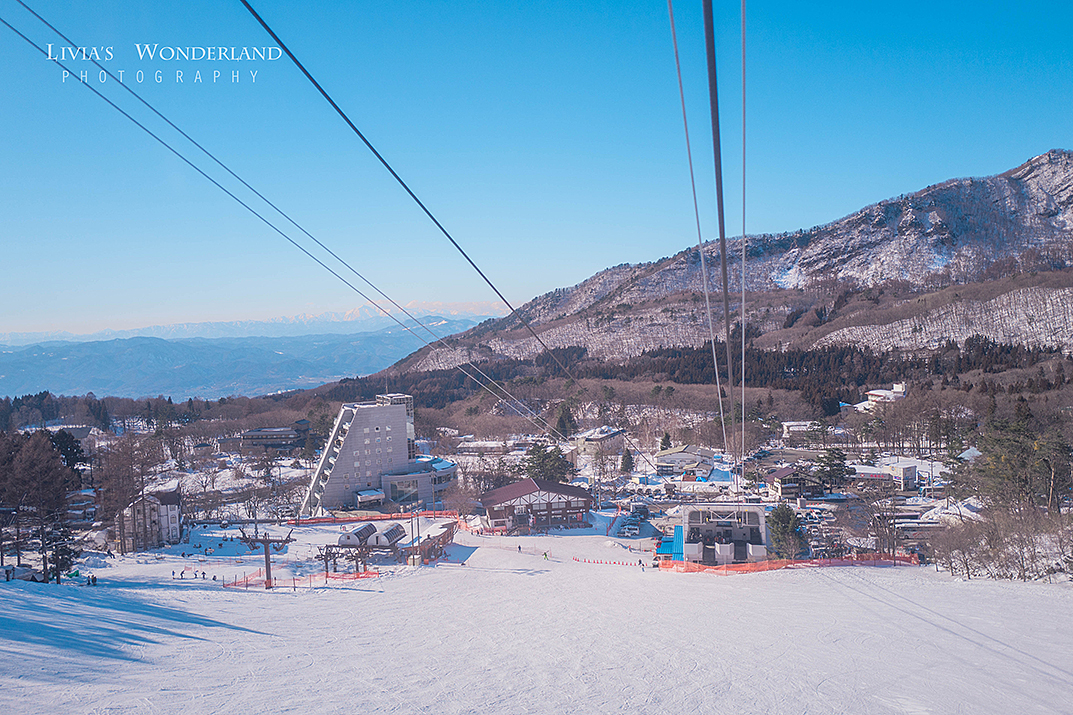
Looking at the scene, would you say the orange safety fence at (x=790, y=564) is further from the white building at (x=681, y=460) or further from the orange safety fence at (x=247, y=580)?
the white building at (x=681, y=460)

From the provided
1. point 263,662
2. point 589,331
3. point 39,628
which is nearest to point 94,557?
point 39,628

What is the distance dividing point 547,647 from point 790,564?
866 cm

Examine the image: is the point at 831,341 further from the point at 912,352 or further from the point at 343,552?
the point at 343,552

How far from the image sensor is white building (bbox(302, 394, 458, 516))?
24.5 meters

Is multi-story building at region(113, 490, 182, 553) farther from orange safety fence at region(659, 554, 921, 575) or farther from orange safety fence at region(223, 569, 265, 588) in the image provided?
orange safety fence at region(659, 554, 921, 575)

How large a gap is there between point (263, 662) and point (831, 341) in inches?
2762

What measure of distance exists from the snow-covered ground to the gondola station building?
7921mm

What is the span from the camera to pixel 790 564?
42.2 feet

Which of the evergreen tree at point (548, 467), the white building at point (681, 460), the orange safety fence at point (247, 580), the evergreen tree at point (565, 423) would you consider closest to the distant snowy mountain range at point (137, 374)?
the evergreen tree at point (565, 423)

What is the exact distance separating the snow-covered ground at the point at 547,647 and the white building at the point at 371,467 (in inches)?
524

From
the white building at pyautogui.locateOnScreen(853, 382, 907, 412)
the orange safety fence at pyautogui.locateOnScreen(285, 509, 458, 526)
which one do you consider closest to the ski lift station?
the orange safety fence at pyautogui.locateOnScreen(285, 509, 458, 526)

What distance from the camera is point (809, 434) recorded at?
3175 cm

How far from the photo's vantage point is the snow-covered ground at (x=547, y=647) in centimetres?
441

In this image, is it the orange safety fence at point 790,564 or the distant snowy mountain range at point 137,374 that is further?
the distant snowy mountain range at point 137,374
